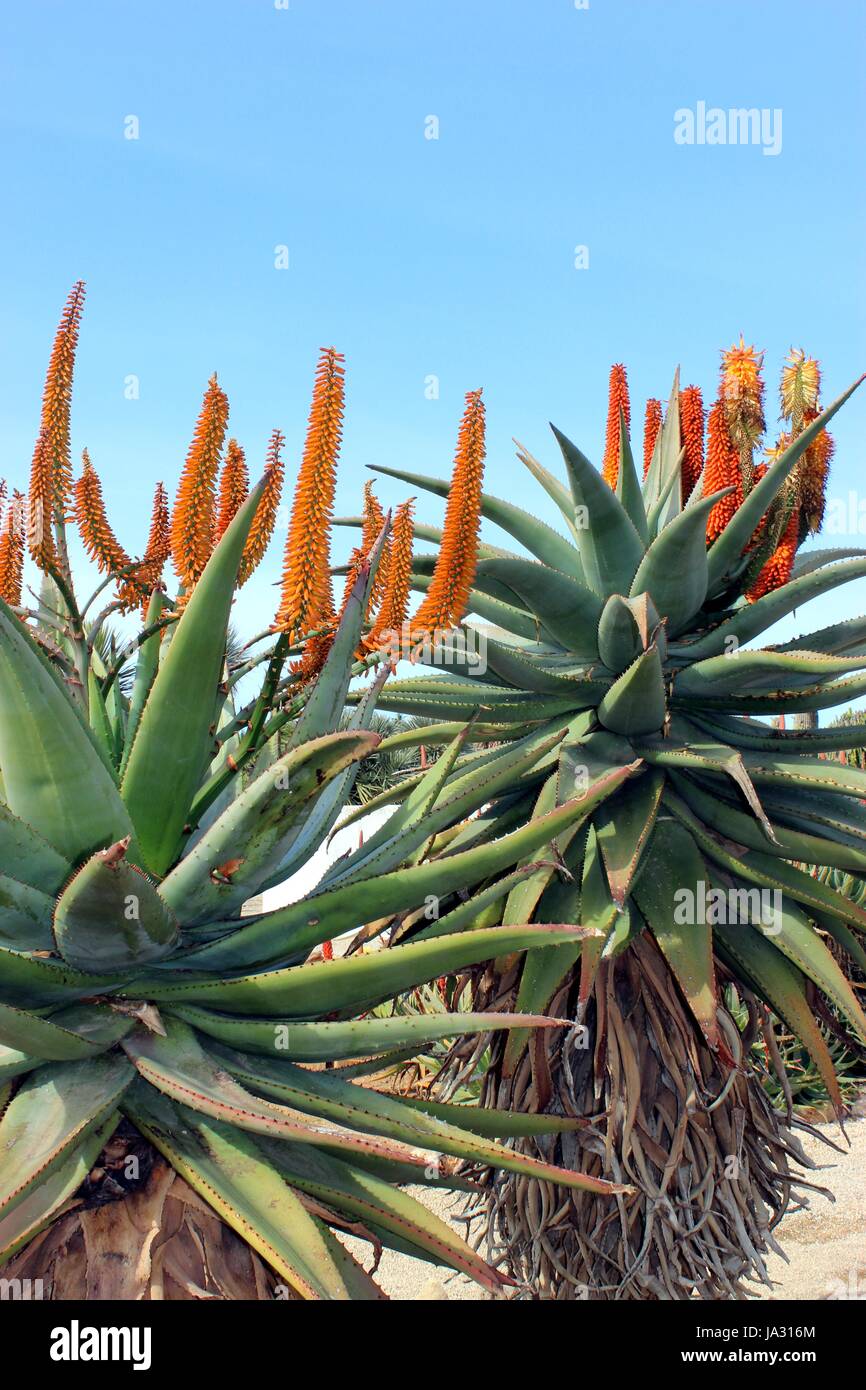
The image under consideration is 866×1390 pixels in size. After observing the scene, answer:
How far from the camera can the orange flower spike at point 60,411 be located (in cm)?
279

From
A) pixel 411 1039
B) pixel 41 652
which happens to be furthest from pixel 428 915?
pixel 41 652

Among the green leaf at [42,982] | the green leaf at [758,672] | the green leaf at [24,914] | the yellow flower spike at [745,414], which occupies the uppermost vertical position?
the yellow flower spike at [745,414]

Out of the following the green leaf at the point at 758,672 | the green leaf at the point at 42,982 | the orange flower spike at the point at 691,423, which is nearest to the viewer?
the green leaf at the point at 42,982

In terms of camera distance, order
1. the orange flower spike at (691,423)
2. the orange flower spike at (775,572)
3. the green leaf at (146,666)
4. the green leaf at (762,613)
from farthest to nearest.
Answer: the orange flower spike at (691,423)
the orange flower spike at (775,572)
the green leaf at (762,613)
the green leaf at (146,666)

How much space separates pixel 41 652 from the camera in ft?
8.10

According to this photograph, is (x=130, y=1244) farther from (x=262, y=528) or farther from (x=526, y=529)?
(x=526, y=529)

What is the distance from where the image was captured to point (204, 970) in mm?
2580

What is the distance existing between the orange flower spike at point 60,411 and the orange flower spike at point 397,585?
81 centimetres

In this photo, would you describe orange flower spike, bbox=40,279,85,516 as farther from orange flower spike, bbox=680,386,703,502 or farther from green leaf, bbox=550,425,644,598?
orange flower spike, bbox=680,386,703,502

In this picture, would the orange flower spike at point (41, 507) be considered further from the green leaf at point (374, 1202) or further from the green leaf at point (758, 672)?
the green leaf at point (758, 672)

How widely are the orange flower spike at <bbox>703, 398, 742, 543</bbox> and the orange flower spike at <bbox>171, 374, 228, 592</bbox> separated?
223cm

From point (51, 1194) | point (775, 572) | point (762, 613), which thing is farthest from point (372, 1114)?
point (775, 572)

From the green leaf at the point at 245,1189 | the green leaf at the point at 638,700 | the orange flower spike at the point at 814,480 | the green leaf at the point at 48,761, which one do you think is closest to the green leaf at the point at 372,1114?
the green leaf at the point at 245,1189
